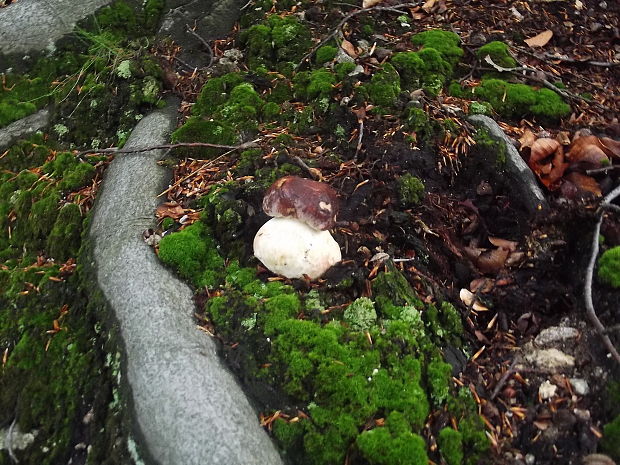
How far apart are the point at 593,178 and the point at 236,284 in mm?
2651

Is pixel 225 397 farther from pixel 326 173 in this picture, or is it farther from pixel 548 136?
pixel 548 136

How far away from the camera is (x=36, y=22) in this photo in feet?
16.8

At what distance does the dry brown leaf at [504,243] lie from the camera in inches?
136

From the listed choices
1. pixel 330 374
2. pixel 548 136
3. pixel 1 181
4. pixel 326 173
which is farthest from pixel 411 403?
pixel 1 181

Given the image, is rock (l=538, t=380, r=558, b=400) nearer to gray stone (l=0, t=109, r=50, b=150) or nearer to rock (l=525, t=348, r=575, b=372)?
rock (l=525, t=348, r=575, b=372)

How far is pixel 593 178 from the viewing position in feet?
12.0

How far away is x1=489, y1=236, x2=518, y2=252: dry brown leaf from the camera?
11.3ft

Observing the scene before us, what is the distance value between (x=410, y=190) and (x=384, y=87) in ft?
3.51

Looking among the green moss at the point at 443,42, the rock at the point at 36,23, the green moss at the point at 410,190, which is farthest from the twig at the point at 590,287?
the rock at the point at 36,23

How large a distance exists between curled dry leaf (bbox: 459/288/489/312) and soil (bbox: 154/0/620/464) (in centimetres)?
2

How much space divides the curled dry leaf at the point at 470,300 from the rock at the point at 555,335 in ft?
1.22

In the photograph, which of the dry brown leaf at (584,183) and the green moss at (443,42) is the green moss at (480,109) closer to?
the green moss at (443,42)

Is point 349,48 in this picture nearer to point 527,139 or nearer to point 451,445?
point 527,139

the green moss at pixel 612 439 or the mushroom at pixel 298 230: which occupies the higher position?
the mushroom at pixel 298 230
